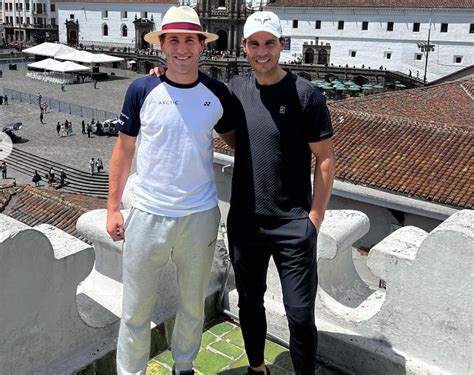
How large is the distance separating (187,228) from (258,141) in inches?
21.8

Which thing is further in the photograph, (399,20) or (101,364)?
(399,20)

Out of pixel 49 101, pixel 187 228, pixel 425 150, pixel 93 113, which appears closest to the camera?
pixel 187 228

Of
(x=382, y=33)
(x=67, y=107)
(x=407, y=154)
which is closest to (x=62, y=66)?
(x=67, y=107)

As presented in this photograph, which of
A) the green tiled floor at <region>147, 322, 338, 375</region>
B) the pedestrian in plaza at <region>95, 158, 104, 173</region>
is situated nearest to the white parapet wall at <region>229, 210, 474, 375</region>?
the green tiled floor at <region>147, 322, 338, 375</region>

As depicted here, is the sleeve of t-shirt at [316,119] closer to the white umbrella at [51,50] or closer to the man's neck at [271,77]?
the man's neck at [271,77]

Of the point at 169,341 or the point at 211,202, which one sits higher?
the point at 211,202

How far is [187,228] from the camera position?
9.07ft

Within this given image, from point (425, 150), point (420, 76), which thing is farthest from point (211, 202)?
point (420, 76)

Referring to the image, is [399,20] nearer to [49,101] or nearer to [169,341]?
[49,101]

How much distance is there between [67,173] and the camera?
25297 mm

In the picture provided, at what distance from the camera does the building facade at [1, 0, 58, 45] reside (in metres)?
79.6

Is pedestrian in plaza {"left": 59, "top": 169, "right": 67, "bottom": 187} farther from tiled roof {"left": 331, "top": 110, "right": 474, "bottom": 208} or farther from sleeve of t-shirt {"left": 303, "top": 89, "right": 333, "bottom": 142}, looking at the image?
sleeve of t-shirt {"left": 303, "top": 89, "right": 333, "bottom": 142}

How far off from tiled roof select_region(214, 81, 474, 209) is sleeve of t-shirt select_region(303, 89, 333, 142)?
1005 centimetres

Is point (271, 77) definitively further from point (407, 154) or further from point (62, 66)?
point (62, 66)
